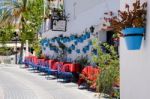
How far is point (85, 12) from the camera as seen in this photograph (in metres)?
19.9

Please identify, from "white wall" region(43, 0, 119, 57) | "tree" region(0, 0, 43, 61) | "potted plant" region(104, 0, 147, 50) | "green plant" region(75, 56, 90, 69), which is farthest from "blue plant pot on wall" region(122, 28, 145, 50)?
"tree" region(0, 0, 43, 61)

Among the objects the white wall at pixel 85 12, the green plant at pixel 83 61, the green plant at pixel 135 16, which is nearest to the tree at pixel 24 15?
the white wall at pixel 85 12

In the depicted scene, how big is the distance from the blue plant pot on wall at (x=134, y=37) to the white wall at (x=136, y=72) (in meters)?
0.08

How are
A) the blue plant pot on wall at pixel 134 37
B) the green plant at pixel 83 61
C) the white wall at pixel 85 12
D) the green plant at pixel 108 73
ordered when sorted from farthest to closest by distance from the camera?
the green plant at pixel 83 61 < the white wall at pixel 85 12 < the green plant at pixel 108 73 < the blue plant pot on wall at pixel 134 37

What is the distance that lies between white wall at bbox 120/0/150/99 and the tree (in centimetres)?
3318

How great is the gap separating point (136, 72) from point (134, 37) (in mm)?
617

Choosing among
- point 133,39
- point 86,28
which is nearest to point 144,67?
point 133,39

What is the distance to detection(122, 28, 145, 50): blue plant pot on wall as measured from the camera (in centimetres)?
507

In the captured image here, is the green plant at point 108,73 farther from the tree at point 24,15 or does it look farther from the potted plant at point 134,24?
the tree at point 24,15

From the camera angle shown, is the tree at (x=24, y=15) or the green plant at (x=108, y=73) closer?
the green plant at (x=108, y=73)

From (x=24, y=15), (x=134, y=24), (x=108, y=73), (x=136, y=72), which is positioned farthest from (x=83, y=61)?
(x=24, y=15)

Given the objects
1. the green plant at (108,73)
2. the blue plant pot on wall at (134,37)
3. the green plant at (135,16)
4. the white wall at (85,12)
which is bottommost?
the green plant at (108,73)

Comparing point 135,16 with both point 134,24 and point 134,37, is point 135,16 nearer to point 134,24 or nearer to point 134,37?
point 134,24

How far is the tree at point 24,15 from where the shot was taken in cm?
3888
